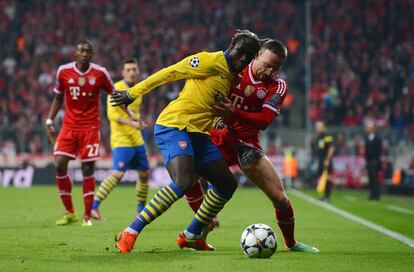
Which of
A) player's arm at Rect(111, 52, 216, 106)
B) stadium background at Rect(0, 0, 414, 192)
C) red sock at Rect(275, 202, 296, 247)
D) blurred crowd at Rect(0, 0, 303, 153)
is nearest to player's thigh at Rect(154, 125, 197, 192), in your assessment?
player's arm at Rect(111, 52, 216, 106)

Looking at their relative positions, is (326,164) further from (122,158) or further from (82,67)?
(82,67)

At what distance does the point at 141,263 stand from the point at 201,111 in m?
1.75

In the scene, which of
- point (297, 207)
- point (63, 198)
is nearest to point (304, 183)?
point (297, 207)

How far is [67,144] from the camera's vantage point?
40.1ft

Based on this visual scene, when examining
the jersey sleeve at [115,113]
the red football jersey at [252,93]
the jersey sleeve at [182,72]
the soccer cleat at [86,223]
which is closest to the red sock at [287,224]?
the red football jersey at [252,93]

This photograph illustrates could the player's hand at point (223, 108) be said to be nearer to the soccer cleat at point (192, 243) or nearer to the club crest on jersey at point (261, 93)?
the club crest on jersey at point (261, 93)

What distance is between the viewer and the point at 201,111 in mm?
8461

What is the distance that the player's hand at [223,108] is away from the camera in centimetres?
838

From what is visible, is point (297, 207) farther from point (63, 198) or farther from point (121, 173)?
point (63, 198)

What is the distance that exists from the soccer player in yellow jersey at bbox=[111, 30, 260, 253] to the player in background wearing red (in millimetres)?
340

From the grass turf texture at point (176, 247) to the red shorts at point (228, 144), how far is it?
985 millimetres

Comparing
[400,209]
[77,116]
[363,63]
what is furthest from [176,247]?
[363,63]

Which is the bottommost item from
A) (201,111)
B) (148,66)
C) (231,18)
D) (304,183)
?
(304,183)

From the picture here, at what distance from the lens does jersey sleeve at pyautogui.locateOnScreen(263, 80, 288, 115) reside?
8.80 m
